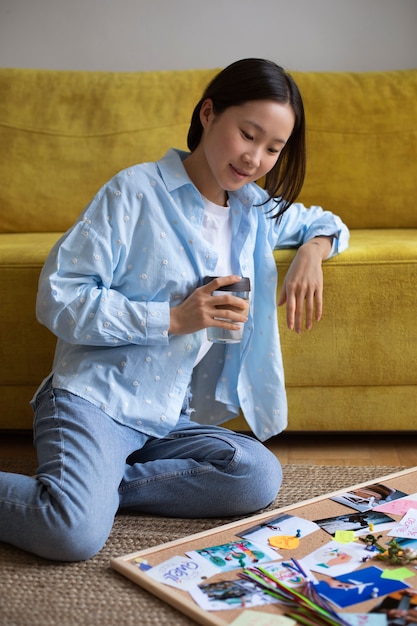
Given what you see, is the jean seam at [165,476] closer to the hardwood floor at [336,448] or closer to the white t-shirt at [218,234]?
the white t-shirt at [218,234]

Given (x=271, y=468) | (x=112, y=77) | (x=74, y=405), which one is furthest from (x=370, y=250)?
(x=112, y=77)

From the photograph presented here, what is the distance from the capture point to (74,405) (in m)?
1.48

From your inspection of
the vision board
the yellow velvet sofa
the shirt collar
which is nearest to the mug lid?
the shirt collar

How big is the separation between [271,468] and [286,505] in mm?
85

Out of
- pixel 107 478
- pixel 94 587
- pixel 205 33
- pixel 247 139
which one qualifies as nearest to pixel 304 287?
pixel 247 139

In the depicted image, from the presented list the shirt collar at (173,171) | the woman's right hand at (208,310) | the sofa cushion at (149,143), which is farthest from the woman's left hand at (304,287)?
the sofa cushion at (149,143)

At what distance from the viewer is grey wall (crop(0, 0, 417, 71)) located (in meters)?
2.70

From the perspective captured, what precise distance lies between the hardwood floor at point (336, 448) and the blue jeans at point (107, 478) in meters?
0.33

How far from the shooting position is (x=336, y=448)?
1.96m

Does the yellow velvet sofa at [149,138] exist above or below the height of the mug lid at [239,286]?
above

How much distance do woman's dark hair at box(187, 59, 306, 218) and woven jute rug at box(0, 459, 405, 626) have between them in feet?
2.25

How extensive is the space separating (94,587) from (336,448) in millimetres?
845

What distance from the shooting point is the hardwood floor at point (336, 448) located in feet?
6.15

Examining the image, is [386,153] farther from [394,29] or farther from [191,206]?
[191,206]
